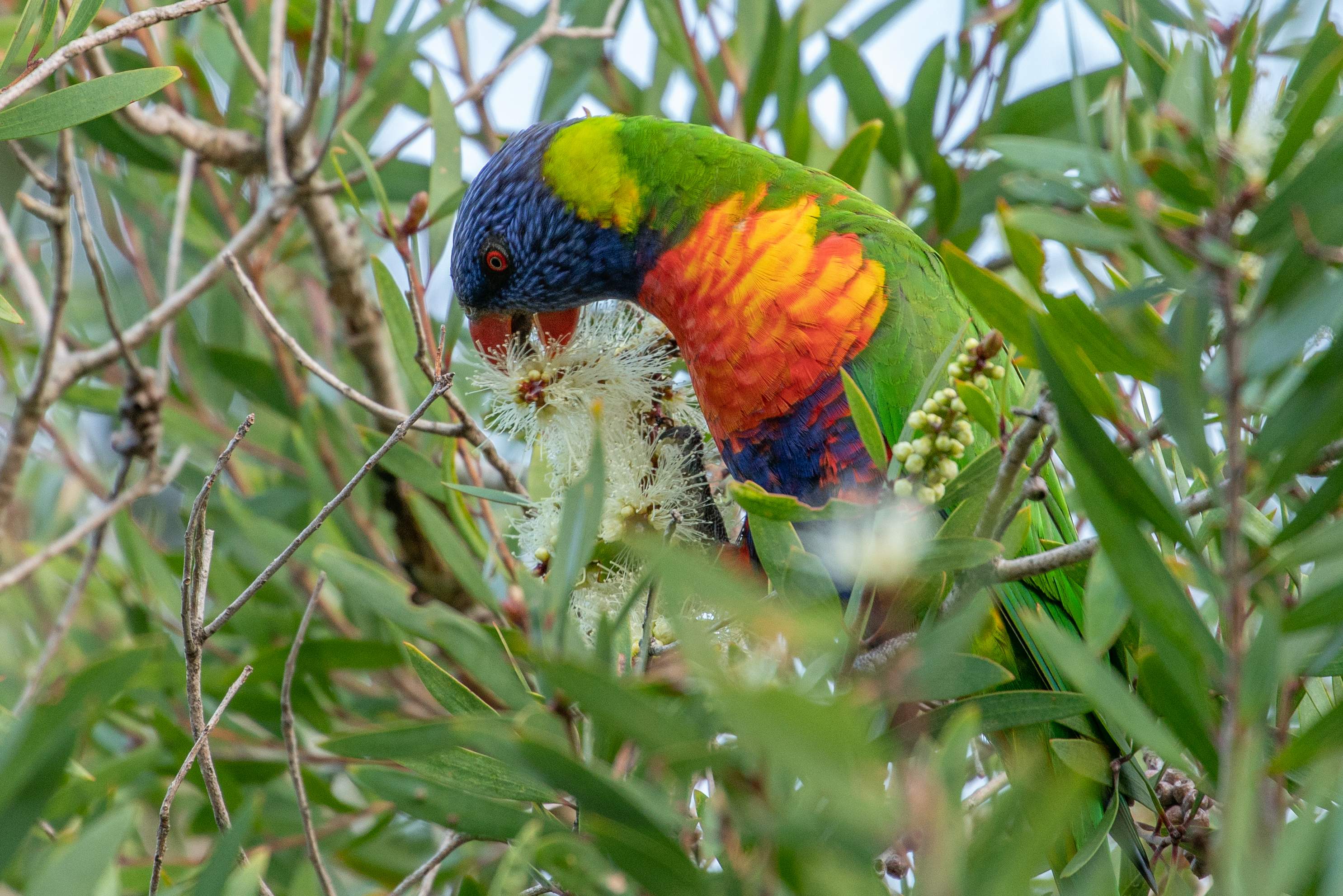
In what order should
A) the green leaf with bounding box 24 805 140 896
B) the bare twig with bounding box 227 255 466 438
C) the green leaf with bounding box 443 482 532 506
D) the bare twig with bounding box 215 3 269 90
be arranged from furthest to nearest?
the bare twig with bounding box 215 3 269 90 → the green leaf with bounding box 443 482 532 506 → the bare twig with bounding box 227 255 466 438 → the green leaf with bounding box 24 805 140 896

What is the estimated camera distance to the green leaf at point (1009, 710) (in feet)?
2.84

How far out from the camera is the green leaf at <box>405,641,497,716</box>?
95cm

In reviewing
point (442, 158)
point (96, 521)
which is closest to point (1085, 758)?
point (442, 158)

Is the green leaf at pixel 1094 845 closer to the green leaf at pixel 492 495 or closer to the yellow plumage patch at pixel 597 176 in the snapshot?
the green leaf at pixel 492 495

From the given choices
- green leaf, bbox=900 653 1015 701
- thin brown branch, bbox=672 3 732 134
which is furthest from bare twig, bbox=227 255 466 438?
thin brown branch, bbox=672 3 732 134

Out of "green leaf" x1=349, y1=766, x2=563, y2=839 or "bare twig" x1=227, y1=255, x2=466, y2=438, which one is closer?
"green leaf" x1=349, y1=766, x2=563, y2=839

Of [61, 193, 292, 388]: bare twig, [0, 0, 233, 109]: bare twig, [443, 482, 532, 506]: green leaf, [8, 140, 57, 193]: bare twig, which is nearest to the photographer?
[0, 0, 233, 109]: bare twig

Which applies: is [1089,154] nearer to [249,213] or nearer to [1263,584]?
[1263,584]

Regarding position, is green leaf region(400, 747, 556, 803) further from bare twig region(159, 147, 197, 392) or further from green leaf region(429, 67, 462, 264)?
bare twig region(159, 147, 197, 392)

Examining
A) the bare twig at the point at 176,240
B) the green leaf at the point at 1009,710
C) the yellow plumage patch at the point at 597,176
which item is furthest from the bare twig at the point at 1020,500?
the bare twig at the point at 176,240

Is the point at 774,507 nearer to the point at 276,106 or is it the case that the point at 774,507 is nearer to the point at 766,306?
the point at 766,306

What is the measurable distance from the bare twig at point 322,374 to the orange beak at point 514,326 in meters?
0.43

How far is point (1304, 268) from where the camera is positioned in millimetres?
666

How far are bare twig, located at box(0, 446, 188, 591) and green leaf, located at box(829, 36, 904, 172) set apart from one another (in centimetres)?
136
